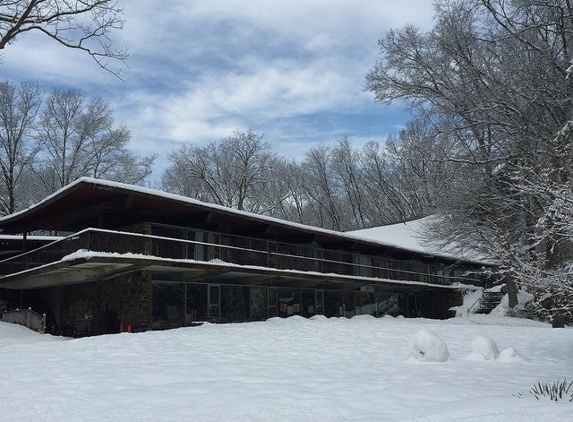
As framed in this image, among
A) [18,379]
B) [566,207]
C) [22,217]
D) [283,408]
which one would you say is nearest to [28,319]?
[22,217]

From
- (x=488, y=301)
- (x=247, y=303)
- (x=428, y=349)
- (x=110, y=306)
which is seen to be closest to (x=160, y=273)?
(x=110, y=306)

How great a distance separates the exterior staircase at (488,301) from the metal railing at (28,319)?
27.8 metres

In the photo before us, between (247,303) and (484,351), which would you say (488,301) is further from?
(484,351)

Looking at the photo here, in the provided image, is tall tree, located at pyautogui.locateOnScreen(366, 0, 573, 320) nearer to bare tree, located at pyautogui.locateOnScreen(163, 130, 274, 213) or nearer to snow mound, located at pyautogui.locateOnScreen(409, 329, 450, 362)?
snow mound, located at pyautogui.locateOnScreen(409, 329, 450, 362)

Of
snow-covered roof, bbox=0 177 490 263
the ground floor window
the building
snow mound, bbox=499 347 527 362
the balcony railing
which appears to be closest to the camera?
snow mound, bbox=499 347 527 362

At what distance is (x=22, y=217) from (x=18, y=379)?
1651cm

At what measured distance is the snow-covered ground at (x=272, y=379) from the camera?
683 cm

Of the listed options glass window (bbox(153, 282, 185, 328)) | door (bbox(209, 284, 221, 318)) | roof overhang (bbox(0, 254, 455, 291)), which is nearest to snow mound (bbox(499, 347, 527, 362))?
roof overhang (bbox(0, 254, 455, 291))

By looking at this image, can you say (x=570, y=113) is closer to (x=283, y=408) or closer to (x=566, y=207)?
(x=566, y=207)

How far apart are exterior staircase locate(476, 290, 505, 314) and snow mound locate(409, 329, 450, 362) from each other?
27.2m

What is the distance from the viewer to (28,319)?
2241cm

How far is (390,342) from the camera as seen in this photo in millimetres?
16359

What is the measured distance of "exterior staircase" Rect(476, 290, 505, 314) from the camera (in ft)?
123

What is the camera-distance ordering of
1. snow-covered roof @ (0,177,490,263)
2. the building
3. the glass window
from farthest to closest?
the glass window < the building < snow-covered roof @ (0,177,490,263)
